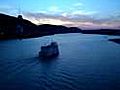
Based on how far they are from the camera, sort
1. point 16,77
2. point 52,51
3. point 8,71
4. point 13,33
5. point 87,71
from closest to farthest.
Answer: point 16,77, point 8,71, point 87,71, point 52,51, point 13,33

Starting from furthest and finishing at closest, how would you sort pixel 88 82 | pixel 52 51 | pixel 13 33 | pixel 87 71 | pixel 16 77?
pixel 13 33 → pixel 52 51 → pixel 87 71 → pixel 16 77 → pixel 88 82

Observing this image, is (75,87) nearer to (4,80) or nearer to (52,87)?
(52,87)

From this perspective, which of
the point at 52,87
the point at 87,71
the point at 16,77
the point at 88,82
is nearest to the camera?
the point at 52,87

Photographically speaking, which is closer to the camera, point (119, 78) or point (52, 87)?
point (52, 87)

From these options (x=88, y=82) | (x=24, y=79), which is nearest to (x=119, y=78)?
(x=88, y=82)

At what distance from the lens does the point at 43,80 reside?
21.0 meters

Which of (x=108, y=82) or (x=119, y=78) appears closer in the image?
(x=108, y=82)

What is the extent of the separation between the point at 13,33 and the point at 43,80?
98352 millimetres

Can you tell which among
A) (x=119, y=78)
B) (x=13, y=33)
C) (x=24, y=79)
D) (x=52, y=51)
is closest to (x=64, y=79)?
(x=24, y=79)

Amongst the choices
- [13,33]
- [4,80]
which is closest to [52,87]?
[4,80]

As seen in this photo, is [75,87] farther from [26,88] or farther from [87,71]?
[87,71]

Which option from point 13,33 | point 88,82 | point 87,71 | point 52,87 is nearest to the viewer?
point 52,87

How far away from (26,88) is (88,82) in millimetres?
5381

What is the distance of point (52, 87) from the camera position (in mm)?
18531
